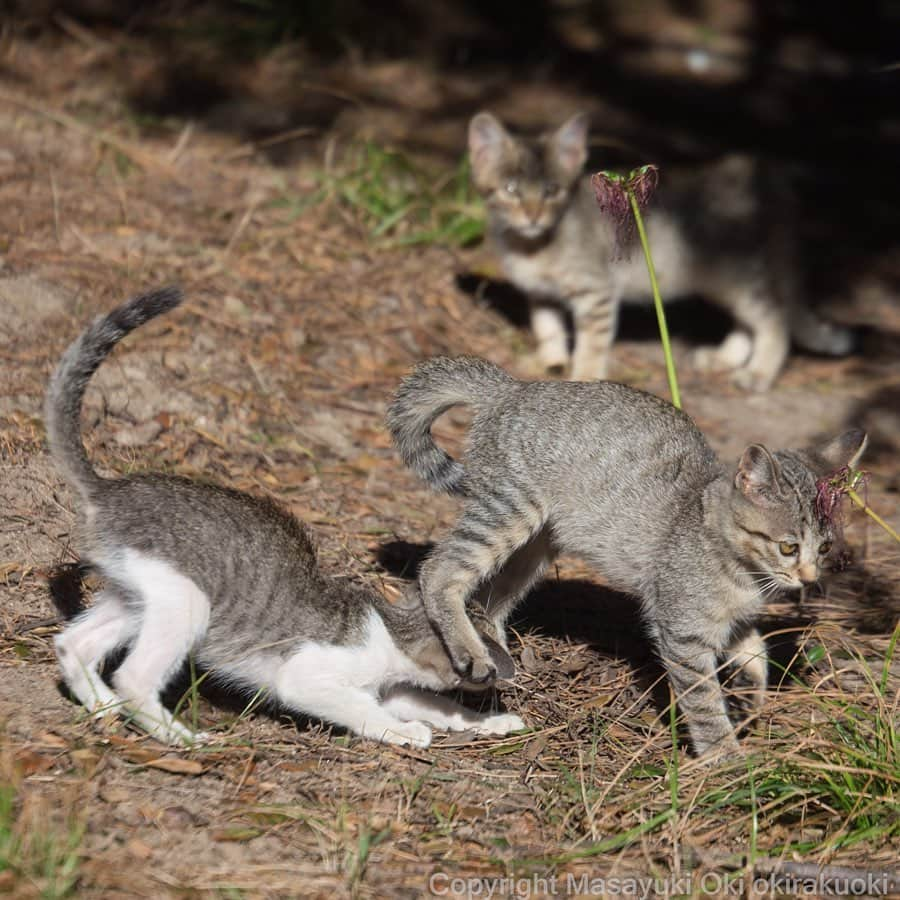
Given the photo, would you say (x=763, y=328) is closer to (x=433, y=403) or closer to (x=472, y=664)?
(x=433, y=403)

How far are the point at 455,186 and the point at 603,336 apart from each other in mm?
2113

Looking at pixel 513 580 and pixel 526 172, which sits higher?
pixel 526 172

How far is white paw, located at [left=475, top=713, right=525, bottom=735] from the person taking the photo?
4410mm

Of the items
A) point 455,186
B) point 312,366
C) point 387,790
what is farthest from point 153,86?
point 387,790

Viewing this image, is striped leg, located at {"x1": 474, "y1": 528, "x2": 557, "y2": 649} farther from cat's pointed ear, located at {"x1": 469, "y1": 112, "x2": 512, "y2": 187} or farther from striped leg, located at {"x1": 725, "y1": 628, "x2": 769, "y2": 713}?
cat's pointed ear, located at {"x1": 469, "y1": 112, "x2": 512, "y2": 187}

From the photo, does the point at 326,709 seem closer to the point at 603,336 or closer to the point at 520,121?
the point at 603,336

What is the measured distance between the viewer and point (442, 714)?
4.56 m

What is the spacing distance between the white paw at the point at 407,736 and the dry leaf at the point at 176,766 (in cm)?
69


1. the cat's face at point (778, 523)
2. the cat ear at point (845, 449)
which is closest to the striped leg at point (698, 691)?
the cat's face at point (778, 523)

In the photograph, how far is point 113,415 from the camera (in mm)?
5770

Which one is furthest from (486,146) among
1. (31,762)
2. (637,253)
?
(31,762)

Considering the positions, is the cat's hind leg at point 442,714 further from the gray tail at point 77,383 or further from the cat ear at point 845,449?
the cat ear at point 845,449

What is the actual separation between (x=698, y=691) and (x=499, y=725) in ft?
2.40

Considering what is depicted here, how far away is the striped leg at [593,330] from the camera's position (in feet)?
25.7
